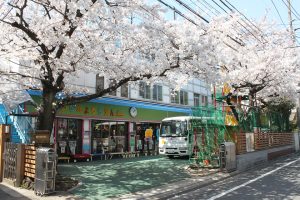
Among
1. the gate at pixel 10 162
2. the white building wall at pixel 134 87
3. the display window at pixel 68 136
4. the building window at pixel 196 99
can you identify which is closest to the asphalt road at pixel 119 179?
the gate at pixel 10 162

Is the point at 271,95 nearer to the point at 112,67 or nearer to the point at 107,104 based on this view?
the point at 107,104

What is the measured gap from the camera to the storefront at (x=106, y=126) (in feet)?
68.3

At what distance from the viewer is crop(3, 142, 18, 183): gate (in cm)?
1192

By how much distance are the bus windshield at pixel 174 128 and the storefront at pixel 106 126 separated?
12.2 ft

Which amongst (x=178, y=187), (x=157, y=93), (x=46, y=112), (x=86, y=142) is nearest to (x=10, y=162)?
(x=46, y=112)

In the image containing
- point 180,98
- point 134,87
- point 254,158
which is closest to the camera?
point 134,87

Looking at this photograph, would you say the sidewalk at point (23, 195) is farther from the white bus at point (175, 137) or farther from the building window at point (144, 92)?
the building window at point (144, 92)

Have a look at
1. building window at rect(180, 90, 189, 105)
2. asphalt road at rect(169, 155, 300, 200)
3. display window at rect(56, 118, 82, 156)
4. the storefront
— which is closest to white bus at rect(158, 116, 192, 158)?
the storefront

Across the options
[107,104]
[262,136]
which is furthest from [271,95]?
[107,104]

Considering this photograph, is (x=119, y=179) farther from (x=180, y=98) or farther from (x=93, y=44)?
(x=180, y=98)

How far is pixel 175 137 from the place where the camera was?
2150 centimetres

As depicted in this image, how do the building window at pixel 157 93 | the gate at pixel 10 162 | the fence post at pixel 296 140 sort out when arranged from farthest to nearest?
1. the fence post at pixel 296 140
2. the building window at pixel 157 93
3. the gate at pixel 10 162

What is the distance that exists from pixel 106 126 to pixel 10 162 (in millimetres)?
11816

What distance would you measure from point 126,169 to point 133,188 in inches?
191
